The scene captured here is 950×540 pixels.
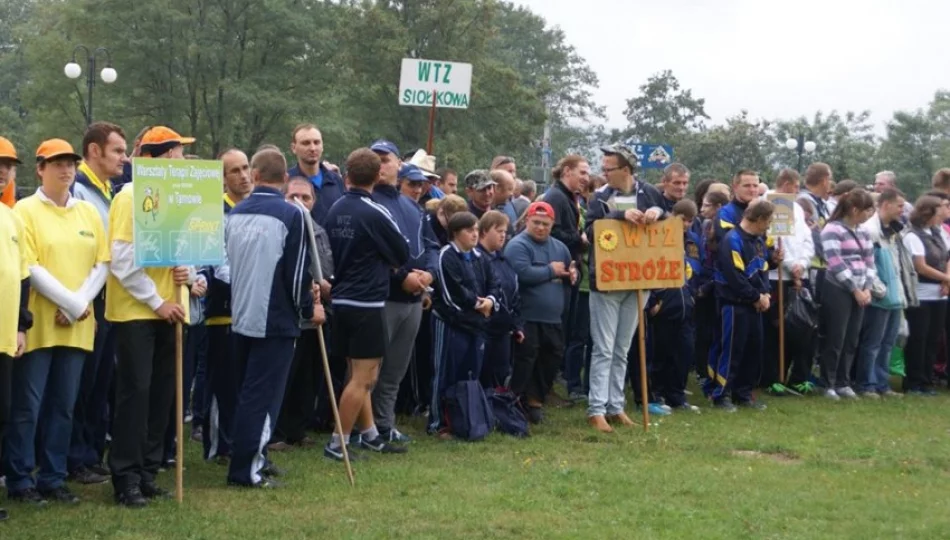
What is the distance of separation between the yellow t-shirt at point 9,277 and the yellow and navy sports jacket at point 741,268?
7070 millimetres

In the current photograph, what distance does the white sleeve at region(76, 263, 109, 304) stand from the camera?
22.5 feet

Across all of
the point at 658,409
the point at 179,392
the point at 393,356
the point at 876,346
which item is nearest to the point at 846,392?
the point at 876,346

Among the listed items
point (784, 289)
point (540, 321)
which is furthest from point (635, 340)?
point (784, 289)

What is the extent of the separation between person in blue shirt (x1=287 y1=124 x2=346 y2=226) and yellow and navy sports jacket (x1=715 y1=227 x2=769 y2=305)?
4.02 m

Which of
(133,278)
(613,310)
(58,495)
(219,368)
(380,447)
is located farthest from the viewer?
(613,310)

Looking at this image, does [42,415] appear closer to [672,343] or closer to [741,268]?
[672,343]

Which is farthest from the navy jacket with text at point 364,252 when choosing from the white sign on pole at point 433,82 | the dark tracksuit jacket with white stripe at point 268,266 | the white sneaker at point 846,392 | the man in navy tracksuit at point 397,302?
the white sneaker at point 846,392

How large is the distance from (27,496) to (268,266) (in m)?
1.99

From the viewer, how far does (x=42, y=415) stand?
710 centimetres

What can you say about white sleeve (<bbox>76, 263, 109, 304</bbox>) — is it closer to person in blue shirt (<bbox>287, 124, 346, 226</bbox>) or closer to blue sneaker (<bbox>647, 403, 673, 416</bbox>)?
person in blue shirt (<bbox>287, 124, 346, 226</bbox>)

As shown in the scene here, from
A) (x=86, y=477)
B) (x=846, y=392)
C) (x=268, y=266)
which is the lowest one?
(x=86, y=477)

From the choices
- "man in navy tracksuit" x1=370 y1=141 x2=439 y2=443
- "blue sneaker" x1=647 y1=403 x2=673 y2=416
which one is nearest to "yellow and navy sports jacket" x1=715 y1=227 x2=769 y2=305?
"blue sneaker" x1=647 y1=403 x2=673 y2=416

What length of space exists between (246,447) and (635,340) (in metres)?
4.91

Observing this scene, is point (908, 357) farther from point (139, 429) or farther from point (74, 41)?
point (74, 41)
